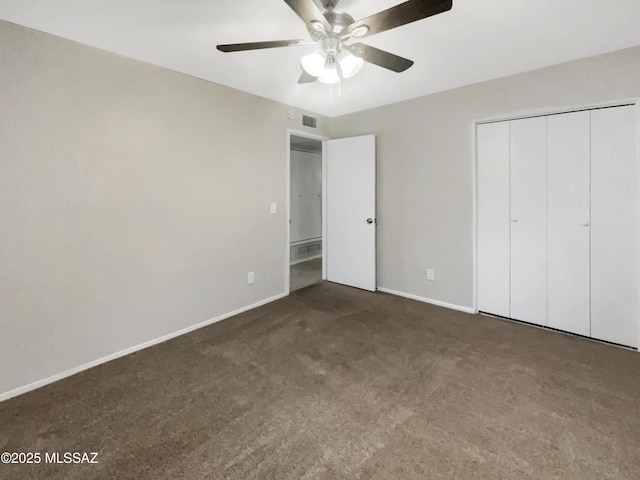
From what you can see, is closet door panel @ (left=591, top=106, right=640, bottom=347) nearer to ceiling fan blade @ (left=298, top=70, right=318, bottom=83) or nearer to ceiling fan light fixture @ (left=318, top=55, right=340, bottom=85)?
ceiling fan light fixture @ (left=318, top=55, right=340, bottom=85)

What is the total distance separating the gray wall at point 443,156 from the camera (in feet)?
8.75

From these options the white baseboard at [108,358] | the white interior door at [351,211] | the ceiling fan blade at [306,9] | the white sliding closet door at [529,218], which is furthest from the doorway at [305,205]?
the ceiling fan blade at [306,9]

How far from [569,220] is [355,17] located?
95.5 inches

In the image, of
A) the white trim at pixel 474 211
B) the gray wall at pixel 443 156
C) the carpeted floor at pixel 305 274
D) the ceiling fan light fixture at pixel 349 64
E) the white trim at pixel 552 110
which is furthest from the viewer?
the carpeted floor at pixel 305 274

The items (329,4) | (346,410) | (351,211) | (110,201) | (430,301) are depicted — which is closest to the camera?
(329,4)

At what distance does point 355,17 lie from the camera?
201 centimetres

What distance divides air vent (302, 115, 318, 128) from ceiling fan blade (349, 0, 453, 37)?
2.48 meters

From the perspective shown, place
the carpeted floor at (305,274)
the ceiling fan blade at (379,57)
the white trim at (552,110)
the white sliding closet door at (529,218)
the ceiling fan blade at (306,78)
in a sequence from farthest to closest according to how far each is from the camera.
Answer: the carpeted floor at (305,274) < the white sliding closet door at (529,218) < the white trim at (552,110) < the ceiling fan blade at (306,78) < the ceiling fan blade at (379,57)

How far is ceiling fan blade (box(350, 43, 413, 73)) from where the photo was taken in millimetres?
1866

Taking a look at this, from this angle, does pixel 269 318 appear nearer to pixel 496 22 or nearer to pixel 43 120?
pixel 43 120

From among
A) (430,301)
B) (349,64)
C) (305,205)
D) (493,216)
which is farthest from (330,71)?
(305,205)

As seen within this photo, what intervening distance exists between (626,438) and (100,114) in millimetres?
3766

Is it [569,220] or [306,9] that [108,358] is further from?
[569,220]

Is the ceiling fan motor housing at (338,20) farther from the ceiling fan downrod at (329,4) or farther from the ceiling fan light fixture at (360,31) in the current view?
the ceiling fan light fixture at (360,31)
